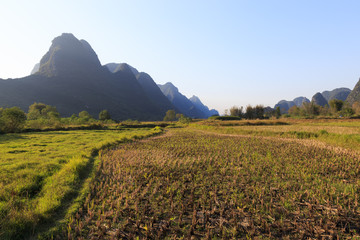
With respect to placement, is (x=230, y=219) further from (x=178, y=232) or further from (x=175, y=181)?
(x=175, y=181)

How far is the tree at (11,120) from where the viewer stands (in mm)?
37562

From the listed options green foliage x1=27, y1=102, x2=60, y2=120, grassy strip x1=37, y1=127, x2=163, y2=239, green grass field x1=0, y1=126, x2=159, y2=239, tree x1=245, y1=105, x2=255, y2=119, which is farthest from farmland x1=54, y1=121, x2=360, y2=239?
tree x1=245, y1=105, x2=255, y2=119

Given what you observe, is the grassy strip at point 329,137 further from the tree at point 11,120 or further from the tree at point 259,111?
the tree at point 259,111

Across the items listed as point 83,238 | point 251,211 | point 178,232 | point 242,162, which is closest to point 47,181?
point 83,238

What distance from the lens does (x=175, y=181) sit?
9.19 meters

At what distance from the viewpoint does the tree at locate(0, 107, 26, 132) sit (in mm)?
37562

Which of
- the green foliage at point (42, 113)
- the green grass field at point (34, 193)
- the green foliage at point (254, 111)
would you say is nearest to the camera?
the green grass field at point (34, 193)

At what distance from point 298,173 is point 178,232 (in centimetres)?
889

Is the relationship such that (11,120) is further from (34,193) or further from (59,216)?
(59,216)

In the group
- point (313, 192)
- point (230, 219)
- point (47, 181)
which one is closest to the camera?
point (230, 219)

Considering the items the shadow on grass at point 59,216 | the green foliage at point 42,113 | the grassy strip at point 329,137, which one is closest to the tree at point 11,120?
the green foliage at point 42,113

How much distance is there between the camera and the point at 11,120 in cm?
3828

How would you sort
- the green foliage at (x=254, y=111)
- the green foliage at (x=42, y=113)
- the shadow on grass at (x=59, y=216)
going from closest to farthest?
the shadow on grass at (x=59, y=216) → the green foliage at (x=42, y=113) → the green foliage at (x=254, y=111)

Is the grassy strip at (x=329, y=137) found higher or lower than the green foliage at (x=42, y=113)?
lower
